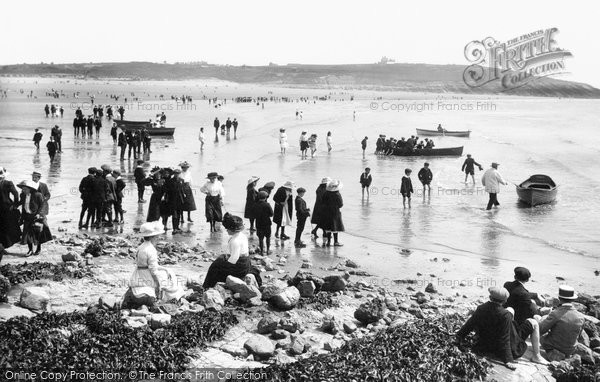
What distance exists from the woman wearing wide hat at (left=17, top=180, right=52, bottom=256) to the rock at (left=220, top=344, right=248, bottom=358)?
601 cm

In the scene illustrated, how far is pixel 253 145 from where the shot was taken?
41.6 metres

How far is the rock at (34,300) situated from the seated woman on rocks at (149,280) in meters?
1.30

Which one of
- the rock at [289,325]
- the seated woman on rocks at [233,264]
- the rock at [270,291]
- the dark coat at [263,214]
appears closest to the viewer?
the rock at [289,325]

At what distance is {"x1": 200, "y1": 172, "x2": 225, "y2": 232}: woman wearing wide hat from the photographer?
15672 millimetres

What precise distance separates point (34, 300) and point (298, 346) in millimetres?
4153

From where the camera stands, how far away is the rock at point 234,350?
26.0ft

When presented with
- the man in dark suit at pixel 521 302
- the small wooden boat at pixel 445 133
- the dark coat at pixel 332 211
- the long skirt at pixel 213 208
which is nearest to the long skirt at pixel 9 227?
the long skirt at pixel 213 208

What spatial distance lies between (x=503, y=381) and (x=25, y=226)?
9.57 meters

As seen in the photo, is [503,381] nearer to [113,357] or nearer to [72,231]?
[113,357]

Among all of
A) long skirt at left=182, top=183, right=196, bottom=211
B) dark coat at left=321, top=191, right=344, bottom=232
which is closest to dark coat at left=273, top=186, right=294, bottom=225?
dark coat at left=321, top=191, right=344, bottom=232

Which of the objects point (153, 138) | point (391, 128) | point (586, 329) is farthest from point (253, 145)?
point (586, 329)

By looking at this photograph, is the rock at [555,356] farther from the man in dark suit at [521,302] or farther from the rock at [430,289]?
the rock at [430,289]

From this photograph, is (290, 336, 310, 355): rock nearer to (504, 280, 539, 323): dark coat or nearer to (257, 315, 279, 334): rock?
(257, 315, 279, 334): rock


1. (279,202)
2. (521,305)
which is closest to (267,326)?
(521,305)
